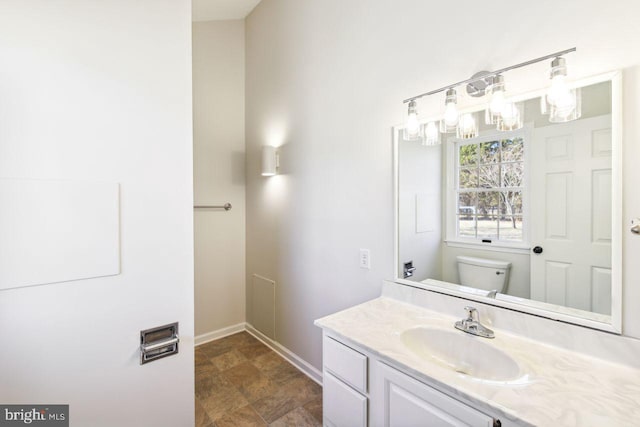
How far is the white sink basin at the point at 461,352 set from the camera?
3.58ft

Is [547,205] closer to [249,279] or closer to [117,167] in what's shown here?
[117,167]

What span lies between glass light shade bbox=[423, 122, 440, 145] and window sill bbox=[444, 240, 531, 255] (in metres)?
0.53

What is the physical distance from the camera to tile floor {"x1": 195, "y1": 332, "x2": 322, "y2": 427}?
181 centimetres

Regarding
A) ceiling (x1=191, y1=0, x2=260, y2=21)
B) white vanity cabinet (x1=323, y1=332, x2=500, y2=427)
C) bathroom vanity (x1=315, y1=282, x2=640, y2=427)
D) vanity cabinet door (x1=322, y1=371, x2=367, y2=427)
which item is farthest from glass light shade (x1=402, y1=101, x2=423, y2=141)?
ceiling (x1=191, y1=0, x2=260, y2=21)

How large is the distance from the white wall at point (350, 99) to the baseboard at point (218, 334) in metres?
0.67

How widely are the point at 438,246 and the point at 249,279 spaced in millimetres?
2078

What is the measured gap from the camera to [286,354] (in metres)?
2.49

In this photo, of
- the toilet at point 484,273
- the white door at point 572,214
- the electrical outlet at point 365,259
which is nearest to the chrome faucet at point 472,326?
the toilet at point 484,273

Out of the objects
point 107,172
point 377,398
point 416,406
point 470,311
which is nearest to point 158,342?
point 107,172

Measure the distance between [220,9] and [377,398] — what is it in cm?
Result: 324

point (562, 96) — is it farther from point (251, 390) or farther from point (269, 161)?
point (251, 390)

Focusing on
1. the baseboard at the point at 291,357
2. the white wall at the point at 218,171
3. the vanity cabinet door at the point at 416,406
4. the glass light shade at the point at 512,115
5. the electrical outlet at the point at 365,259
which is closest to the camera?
the vanity cabinet door at the point at 416,406

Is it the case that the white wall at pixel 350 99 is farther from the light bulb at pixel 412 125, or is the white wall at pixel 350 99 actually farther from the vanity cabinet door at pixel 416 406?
the vanity cabinet door at pixel 416 406

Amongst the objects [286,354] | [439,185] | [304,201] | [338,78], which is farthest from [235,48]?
[286,354]
